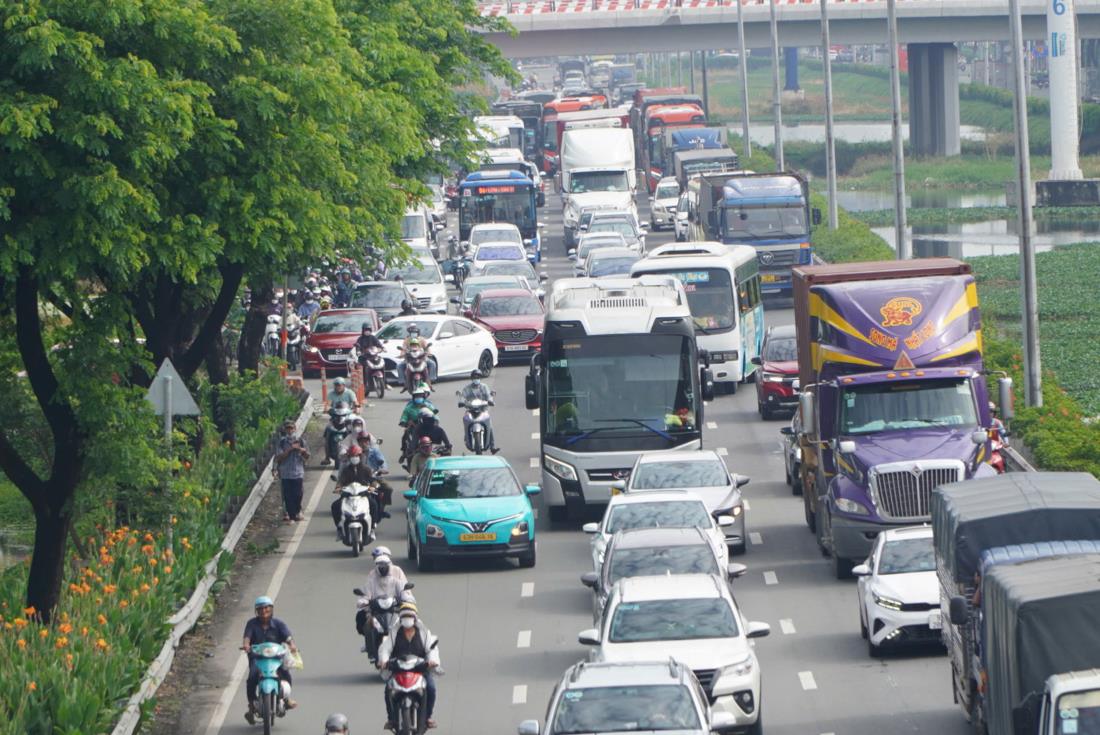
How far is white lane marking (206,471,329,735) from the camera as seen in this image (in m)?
21.7

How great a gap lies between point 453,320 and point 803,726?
26.9 m

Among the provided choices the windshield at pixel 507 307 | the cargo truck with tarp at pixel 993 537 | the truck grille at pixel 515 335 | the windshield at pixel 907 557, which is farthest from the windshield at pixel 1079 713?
the windshield at pixel 507 307

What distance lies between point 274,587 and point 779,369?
14.0 metres

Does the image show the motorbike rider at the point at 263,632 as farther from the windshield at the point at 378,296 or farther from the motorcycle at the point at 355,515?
the windshield at the point at 378,296

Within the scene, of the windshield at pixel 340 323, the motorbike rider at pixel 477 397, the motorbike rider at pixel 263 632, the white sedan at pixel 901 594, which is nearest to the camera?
the motorbike rider at pixel 263 632

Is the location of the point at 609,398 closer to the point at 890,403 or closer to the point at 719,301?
the point at 890,403

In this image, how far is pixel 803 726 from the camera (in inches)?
802

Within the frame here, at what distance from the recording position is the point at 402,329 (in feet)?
153

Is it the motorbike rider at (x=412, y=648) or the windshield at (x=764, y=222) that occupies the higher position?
the windshield at (x=764, y=222)

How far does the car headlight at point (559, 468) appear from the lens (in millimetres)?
31047

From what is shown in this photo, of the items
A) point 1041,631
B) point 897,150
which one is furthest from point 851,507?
point 897,150

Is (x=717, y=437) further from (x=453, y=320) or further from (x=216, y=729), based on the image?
(x=216, y=729)

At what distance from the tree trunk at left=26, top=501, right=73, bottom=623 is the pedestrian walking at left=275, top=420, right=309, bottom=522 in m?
7.41

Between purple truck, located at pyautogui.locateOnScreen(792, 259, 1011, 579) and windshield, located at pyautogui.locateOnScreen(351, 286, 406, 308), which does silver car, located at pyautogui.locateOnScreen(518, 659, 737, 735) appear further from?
windshield, located at pyautogui.locateOnScreen(351, 286, 406, 308)
